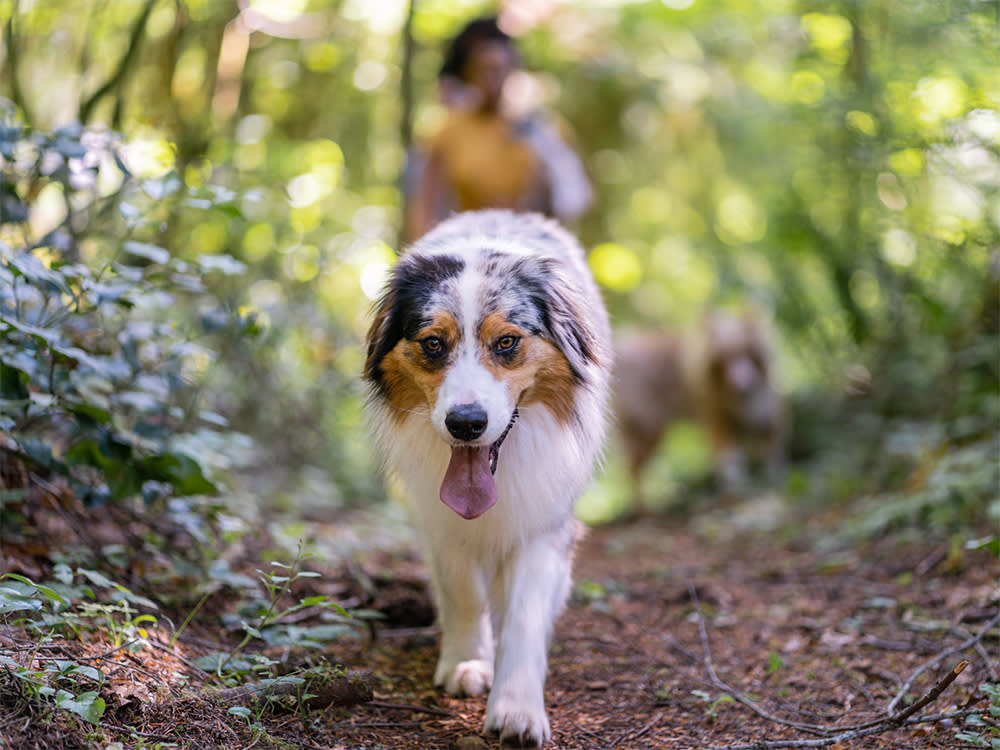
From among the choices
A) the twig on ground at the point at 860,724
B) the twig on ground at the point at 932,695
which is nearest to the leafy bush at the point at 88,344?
the twig on ground at the point at 860,724

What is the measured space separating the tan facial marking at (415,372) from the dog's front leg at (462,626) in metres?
0.65

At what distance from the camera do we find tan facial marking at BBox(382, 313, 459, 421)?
306 cm

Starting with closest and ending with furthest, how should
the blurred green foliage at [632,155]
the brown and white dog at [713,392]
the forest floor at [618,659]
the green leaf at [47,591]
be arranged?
1. the green leaf at [47,591]
2. the forest floor at [618,659]
3. the blurred green foliage at [632,155]
4. the brown and white dog at [713,392]

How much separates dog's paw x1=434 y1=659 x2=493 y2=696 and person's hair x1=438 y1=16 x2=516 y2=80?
4043 millimetres

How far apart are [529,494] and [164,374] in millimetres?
1479

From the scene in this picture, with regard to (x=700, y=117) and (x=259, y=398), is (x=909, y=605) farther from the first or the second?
(x=700, y=117)

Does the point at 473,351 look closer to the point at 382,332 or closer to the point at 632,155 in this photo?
the point at 382,332

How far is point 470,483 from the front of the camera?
120 inches

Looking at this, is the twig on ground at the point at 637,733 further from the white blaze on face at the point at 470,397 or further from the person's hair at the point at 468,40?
the person's hair at the point at 468,40

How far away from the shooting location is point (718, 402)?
9.66m

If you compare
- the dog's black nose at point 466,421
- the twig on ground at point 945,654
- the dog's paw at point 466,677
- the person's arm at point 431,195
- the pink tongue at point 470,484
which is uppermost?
the person's arm at point 431,195

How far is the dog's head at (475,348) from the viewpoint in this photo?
2.93m

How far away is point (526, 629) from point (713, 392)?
7.13 meters

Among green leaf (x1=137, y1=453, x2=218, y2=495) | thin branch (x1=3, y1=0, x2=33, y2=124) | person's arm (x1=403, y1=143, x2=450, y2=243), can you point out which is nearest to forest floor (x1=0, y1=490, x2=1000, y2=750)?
green leaf (x1=137, y1=453, x2=218, y2=495)
